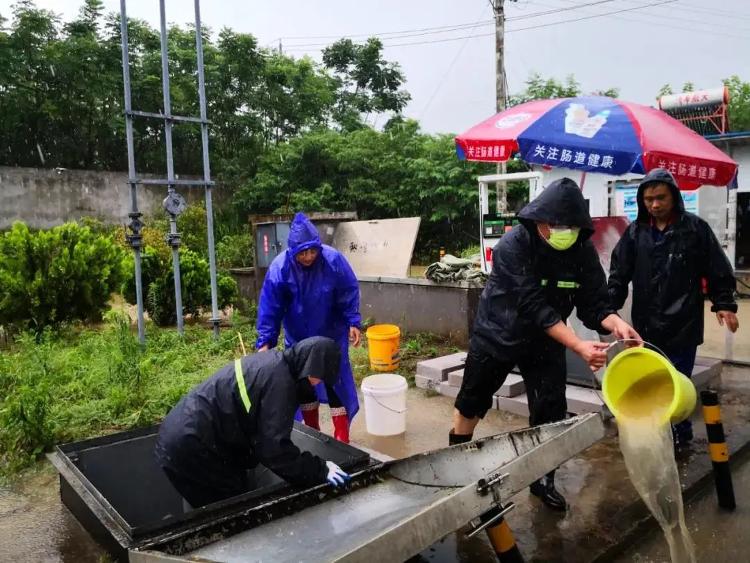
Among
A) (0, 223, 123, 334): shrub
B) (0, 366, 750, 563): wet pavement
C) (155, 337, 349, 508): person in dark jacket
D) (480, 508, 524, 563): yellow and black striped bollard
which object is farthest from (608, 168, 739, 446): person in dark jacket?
(0, 223, 123, 334): shrub

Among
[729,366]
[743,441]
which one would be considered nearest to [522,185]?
[729,366]

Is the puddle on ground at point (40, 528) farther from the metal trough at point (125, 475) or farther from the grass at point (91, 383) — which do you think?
the grass at point (91, 383)

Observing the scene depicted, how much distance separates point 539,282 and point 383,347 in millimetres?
3073

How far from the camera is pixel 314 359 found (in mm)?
2541

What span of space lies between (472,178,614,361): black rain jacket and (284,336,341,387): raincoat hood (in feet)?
3.24

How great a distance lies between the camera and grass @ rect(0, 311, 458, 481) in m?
4.27

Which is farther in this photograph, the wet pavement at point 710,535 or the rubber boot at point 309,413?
the rubber boot at point 309,413

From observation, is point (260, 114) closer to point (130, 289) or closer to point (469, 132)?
point (130, 289)

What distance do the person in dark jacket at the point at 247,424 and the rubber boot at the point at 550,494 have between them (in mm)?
1288

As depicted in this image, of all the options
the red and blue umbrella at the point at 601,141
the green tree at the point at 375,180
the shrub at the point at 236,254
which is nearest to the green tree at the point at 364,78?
the green tree at the point at 375,180

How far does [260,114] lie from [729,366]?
17.7m

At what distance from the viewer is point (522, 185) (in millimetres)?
16688

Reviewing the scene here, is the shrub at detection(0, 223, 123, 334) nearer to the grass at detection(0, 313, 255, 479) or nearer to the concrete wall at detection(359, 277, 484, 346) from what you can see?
the grass at detection(0, 313, 255, 479)

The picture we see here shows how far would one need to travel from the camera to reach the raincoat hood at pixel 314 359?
8.32 ft
